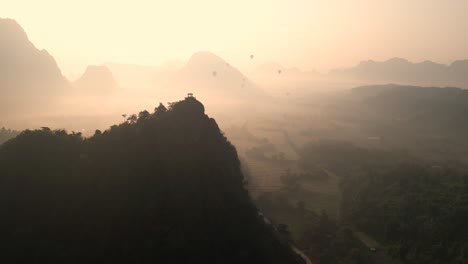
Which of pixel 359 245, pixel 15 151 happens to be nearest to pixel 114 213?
pixel 15 151

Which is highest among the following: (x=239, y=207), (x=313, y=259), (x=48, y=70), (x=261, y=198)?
(x=48, y=70)

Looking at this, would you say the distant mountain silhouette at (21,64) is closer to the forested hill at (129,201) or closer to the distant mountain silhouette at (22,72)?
the distant mountain silhouette at (22,72)

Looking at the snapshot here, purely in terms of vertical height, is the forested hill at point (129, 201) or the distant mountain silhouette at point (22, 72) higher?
the distant mountain silhouette at point (22, 72)

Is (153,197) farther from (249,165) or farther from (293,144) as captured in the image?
(293,144)

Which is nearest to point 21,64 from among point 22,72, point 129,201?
point 22,72

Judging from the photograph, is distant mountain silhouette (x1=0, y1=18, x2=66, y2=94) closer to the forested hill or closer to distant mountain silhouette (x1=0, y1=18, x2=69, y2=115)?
distant mountain silhouette (x1=0, y1=18, x2=69, y2=115)

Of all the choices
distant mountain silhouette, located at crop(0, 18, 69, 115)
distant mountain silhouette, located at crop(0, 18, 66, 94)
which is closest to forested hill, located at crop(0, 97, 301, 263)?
distant mountain silhouette, located at crop(0, 18, 69, 115)

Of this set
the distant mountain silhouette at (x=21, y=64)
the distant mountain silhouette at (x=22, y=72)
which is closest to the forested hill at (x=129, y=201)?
the distant mountain silhouette at (x=22, y=72)
